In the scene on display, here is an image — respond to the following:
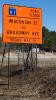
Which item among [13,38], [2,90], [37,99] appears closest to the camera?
[37,99]

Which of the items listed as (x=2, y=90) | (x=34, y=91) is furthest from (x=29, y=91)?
(x=2, y=90)

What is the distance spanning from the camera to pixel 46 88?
50.9 feet

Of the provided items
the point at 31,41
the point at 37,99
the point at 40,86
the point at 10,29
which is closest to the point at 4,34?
the point at 10,29

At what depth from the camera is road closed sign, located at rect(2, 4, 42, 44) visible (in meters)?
18.1

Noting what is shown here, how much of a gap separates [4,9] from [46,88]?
14.9 feet

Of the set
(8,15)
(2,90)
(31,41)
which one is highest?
(8,15)

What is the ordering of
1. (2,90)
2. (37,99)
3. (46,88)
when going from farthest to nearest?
1. (2,90)
2. (46,88)
3. (37,99)

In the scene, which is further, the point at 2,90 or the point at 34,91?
the point at 2,90

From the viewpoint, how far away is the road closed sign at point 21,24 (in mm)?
18062

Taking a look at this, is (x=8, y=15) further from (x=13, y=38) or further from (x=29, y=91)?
(x=29, y=91)

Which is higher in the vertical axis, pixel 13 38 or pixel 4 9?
pixel 4 9

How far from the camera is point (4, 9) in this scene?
17750 millimetres

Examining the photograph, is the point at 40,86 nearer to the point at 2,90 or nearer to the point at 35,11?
the point at 2,90

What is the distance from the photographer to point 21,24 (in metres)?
18.7
